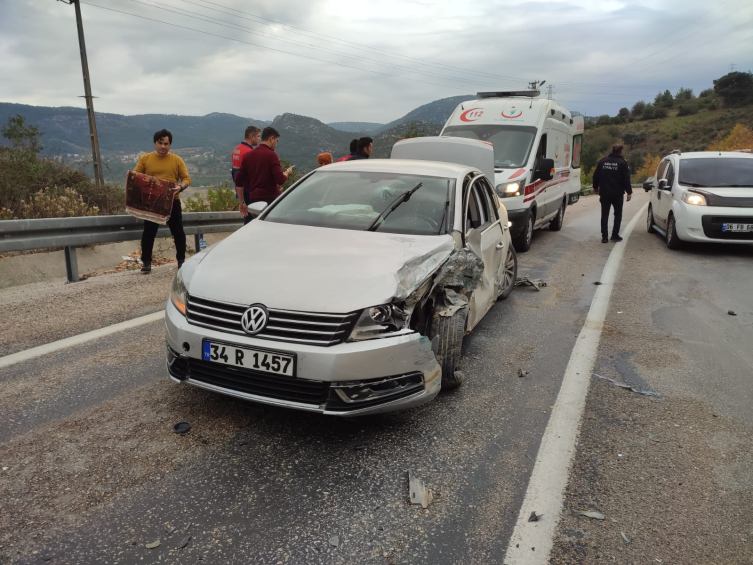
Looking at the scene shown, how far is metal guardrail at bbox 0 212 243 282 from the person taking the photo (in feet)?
21.3

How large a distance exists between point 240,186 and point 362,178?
3.45 m

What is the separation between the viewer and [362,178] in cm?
495

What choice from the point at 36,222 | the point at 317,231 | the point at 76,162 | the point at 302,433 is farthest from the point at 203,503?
the point at 76,162

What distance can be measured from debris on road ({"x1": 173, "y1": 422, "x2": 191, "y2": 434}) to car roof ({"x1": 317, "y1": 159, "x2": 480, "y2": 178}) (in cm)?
271

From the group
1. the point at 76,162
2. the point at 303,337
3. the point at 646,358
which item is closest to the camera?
the point at 303,337

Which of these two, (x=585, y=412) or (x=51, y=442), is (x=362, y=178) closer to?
(x=585, y=412)

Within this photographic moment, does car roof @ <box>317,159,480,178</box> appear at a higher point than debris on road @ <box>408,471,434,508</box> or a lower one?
higher

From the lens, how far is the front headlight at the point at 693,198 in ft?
32.7

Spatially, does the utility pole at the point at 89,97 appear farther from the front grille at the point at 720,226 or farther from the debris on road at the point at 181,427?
the debris on road at the point at 181,427

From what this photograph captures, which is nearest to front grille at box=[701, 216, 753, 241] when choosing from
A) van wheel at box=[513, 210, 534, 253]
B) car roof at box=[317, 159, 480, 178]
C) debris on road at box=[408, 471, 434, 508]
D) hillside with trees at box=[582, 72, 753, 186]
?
van wheel at box=[513, 210, 534, 253]

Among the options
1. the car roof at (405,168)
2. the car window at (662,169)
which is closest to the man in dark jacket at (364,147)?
the car roof at (405,168)

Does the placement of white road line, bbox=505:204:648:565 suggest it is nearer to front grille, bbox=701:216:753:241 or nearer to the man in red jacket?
the man in red jacket

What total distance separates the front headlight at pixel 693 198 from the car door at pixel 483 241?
608 cm

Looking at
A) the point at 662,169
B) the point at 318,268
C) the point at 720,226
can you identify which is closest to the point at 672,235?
the point at 720,226
